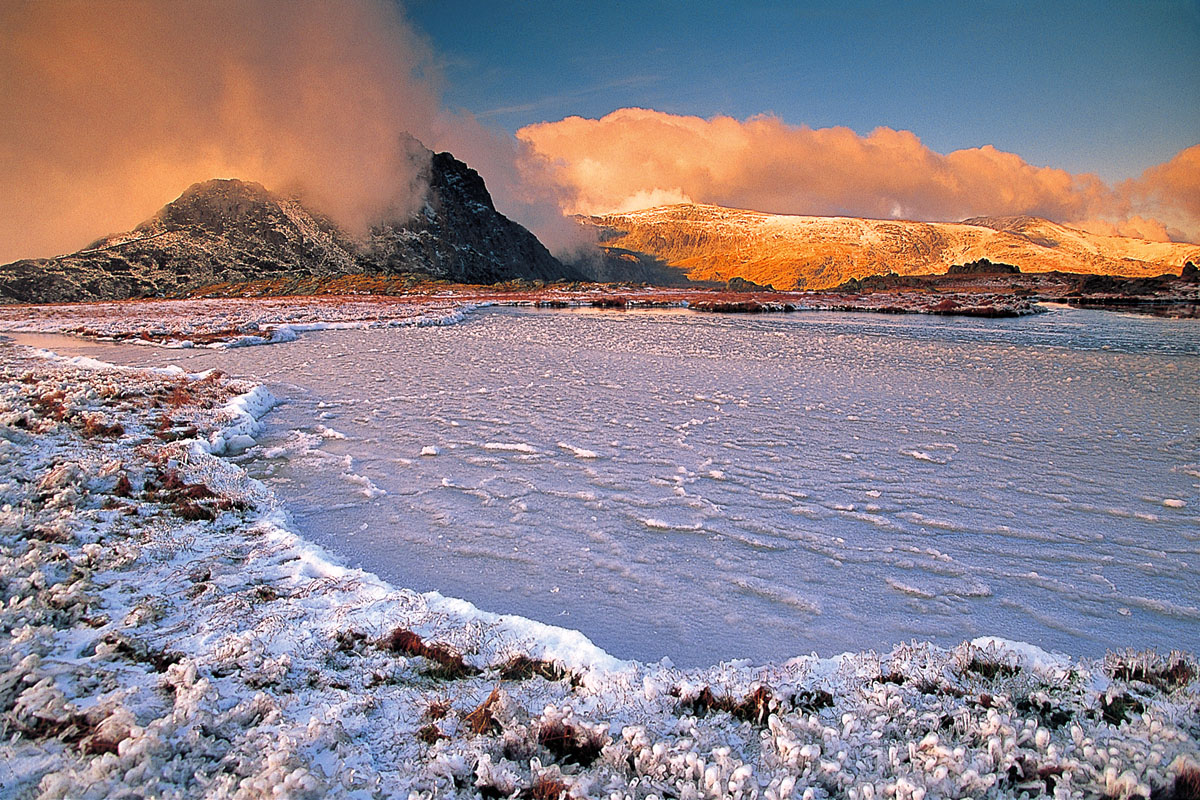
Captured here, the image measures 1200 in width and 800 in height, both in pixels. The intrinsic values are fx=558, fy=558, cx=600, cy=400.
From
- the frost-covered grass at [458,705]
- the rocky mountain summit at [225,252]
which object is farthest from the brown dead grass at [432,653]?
the rocky mountain summit at [225,252]

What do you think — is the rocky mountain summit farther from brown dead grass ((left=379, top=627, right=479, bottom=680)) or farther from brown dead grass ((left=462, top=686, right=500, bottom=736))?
brown dead grass ((left=462, top=686, right=500, bottom=736))

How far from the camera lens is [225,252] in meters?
155

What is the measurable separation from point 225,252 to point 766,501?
186 metres

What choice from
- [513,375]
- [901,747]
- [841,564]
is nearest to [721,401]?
[513,375]

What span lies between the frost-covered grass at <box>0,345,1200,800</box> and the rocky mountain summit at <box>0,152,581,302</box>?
6282 inches

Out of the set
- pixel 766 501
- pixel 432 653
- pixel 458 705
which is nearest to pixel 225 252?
pixel 766 501

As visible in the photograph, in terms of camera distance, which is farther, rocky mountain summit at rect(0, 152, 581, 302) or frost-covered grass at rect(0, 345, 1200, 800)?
rocky mountain summit at rect(0, 152, 581, 302)

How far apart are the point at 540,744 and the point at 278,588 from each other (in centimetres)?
360

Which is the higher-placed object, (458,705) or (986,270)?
(986,270)

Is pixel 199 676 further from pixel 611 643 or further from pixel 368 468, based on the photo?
pixel 368 468

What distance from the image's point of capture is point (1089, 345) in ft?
100

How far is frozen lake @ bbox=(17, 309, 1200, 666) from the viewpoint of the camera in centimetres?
574

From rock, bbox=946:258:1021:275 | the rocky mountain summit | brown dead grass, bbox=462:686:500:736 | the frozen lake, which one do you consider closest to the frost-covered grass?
brown dead grass, bbox=462:686:500:736

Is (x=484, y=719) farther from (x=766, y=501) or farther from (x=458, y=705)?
(x=766, y=501)
